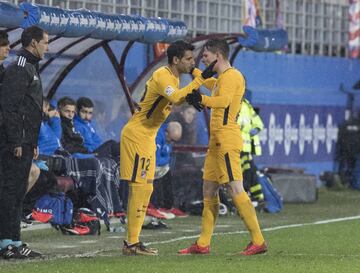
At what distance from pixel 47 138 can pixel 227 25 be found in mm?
7645

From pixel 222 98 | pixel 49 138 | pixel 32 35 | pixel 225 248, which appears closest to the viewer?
pixel 32 35

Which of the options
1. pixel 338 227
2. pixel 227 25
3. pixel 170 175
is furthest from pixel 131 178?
pixel 227 25

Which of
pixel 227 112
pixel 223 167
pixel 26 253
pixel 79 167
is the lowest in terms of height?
pixel 26 253

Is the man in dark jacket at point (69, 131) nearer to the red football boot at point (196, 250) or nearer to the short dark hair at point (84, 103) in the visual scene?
the short dark hair at point (84, 103)

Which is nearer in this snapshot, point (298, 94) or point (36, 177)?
point (36, 177)

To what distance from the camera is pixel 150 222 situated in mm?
16500

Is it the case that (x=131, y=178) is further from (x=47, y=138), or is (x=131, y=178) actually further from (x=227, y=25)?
(x=227, y=25)

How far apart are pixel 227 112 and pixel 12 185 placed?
2.08m

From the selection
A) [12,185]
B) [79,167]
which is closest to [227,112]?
[12,185]

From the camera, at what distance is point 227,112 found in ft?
42.3

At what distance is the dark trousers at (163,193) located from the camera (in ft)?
60.2

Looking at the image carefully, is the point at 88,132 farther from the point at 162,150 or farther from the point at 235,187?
the point at 235,187

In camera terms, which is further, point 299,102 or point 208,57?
point 299,102

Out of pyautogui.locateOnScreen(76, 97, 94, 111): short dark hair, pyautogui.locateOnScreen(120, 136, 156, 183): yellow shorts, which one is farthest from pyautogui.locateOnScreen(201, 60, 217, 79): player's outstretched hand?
pyautogui.locateOnScreen(76, 97, 94, 111): short dark hair
